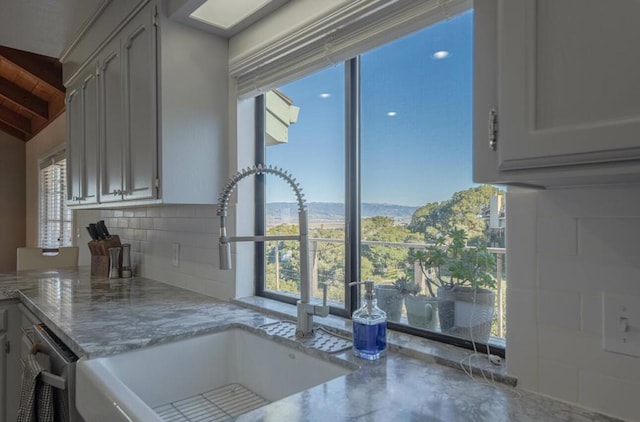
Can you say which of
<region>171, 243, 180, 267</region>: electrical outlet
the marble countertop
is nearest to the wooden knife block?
the marble countertop

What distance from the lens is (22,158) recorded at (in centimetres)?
646

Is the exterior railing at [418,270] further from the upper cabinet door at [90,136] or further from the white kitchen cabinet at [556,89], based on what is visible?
the upper cabinet door at [90,136]

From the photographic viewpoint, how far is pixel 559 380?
0.86 m

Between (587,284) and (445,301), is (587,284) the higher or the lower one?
the higher one

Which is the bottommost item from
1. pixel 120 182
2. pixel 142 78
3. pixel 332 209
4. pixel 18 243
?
pixel 18 243

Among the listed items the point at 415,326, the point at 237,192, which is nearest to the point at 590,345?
the point at 415,326

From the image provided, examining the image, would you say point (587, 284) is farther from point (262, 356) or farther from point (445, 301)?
point (262, 356)

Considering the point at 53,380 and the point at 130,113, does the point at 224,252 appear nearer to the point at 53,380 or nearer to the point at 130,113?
the point at 53,380

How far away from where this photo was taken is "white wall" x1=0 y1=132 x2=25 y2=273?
20.6 feet

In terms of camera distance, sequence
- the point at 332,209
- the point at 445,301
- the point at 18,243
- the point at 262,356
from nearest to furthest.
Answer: the point at 445,301, the point at 262,356, the point at 332,209, the point at 18,243

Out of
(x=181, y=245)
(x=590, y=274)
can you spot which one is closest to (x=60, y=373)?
(x=181, y=245)

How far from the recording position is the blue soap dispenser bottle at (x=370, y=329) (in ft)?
3.66

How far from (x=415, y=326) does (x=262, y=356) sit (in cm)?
52

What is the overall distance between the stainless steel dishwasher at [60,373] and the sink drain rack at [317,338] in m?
0.61
